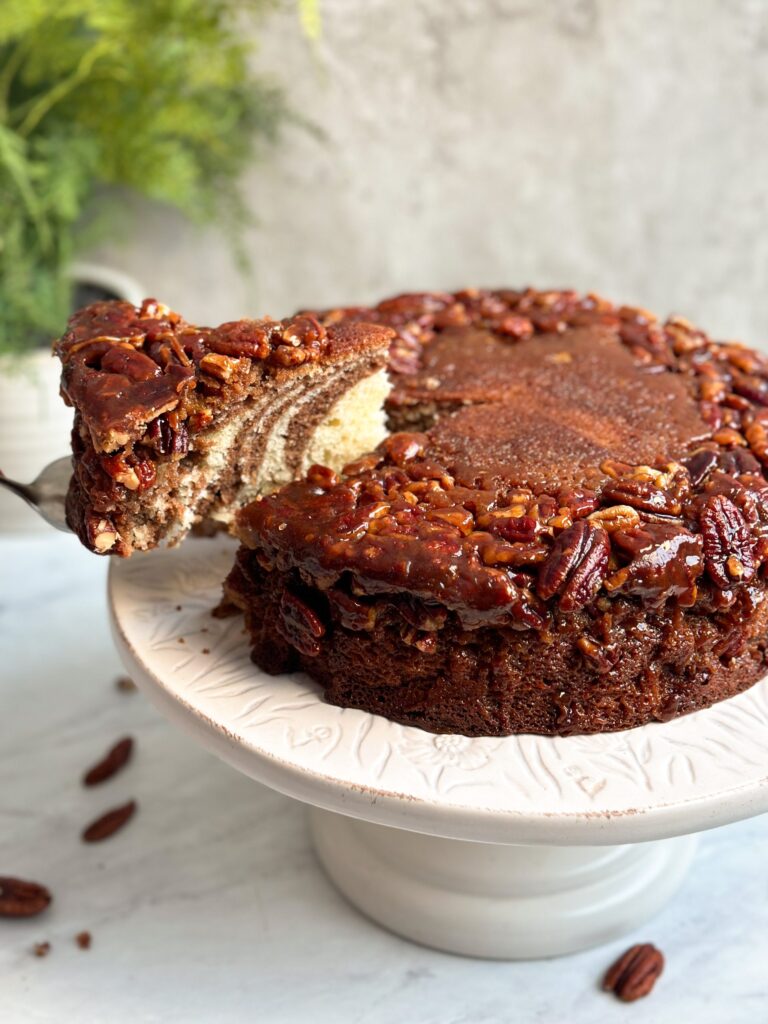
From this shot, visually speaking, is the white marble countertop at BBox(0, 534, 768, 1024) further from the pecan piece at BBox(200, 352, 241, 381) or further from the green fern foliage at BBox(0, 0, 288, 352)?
the green fern foliage at BBox(0, 0, 288, 352)

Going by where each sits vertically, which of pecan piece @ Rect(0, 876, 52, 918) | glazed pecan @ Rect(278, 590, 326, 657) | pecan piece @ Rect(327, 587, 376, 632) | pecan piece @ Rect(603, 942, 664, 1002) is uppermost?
pecan piece @ Rect(327, 587, 376, 632)

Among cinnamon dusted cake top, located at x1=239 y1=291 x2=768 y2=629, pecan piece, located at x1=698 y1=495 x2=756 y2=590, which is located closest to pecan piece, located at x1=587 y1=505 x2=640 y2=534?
cinnamon dusted cake top, located at x1=239 y1=291 x2=768 y2=629

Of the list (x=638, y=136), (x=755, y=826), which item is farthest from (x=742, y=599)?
(x=638, y=136)

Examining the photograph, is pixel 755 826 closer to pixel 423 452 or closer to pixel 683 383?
pixel 683 383

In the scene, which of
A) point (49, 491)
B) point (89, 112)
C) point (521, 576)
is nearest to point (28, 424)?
point (89, 112)

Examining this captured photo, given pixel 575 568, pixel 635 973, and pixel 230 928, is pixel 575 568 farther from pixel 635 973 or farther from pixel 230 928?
pixel 230 928

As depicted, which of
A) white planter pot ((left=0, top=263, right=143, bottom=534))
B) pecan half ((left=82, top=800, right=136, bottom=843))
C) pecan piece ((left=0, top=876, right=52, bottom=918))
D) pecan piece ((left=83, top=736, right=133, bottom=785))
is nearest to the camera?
pecan piece ((left=0, top=876, right=52, bottom=918))
